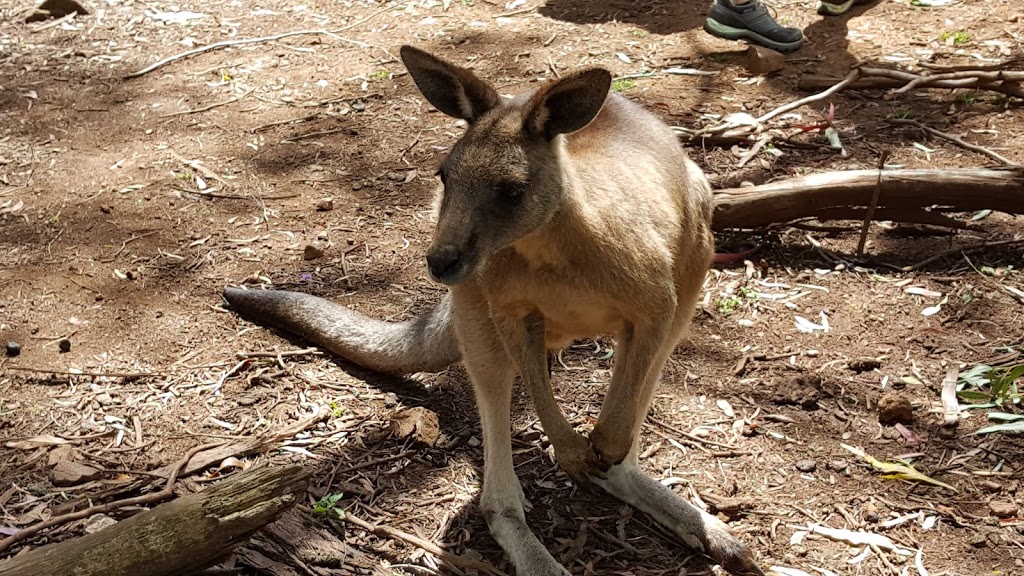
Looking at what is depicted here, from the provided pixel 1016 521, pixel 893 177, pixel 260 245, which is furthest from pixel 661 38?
pixel 1016 521

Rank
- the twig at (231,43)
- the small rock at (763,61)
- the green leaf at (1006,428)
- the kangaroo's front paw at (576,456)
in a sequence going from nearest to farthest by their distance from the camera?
the kangaroo's front paw at (576,456), the green leaf at (1006,428), the small rock at (763,61), the twig at (231,43)

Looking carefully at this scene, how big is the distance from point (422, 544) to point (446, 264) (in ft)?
3.63

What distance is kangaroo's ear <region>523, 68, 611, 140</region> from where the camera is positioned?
9.29ft

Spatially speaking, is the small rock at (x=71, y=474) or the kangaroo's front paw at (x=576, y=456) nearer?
the kangaroo's front paw at (x=576, y=456)

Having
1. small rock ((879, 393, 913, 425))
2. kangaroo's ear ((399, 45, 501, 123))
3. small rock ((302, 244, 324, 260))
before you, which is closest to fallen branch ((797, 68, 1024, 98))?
small rock ((879, 393, 913, 425))

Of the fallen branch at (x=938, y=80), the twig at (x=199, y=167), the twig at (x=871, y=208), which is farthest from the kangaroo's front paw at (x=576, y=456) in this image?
the fallen branch at (x=938, y=80)

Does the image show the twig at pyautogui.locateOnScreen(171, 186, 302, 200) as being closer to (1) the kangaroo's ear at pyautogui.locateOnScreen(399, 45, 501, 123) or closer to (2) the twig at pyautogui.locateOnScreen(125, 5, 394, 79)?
(2) the twig at pyautogui.locateOnScreen(125, 5, 394, 79)

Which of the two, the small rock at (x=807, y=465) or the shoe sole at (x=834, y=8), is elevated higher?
the shoe sole at (x=834, y=8)

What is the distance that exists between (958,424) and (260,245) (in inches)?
129

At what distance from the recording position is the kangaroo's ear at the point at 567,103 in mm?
2830

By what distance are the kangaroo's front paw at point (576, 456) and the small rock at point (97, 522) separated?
4.67 ft

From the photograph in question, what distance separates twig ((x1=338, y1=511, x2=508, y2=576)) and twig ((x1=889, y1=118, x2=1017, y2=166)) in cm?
337

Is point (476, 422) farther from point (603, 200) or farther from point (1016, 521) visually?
point (1016, 521)

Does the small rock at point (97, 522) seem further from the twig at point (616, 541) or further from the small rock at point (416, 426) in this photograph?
the twig at point (616, 541)
